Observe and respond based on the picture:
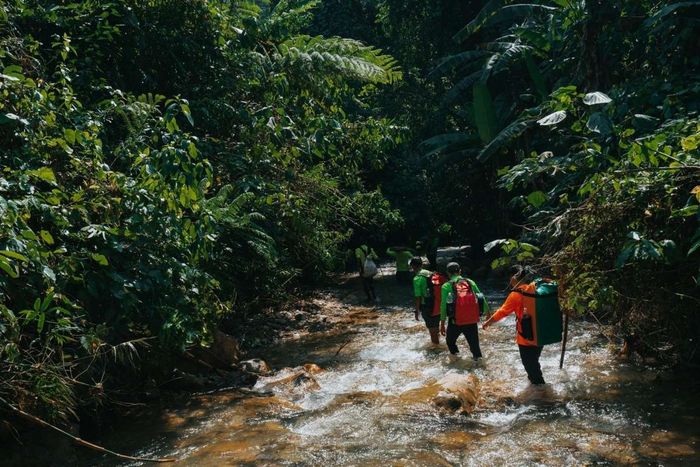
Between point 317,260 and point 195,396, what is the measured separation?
17.7 feet

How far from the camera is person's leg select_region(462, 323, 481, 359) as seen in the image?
30.2 ft

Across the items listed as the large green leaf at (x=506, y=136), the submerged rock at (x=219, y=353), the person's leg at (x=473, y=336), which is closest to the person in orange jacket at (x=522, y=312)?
the person's leg at (x=473, y=336)

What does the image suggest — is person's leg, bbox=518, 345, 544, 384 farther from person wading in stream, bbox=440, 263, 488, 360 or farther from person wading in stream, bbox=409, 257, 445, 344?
person wading in stream, bbox=409, 257, 445, 344

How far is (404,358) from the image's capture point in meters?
10.3

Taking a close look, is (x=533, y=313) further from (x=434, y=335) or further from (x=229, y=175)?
(x=229, y=175)

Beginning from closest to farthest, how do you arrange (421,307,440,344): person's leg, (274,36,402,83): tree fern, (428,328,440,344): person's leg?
(421,307,440,344): person's leg → (428,328,440,344): person's leg → (274,36,402,83): tree fern

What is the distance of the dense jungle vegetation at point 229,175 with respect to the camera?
20.5 feet

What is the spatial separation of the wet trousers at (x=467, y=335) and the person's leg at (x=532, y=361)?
1.26m

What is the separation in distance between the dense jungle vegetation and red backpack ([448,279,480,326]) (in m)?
1.19

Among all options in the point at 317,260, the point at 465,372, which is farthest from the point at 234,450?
the point at 317,260

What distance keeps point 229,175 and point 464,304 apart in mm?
4237

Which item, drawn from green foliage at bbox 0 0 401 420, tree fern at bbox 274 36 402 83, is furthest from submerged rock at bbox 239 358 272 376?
tree fern at bbox 274 36 402 83

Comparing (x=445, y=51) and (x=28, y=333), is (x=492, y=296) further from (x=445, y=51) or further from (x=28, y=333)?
(x=28, y=333)

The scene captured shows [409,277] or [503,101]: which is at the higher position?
[503,101]
